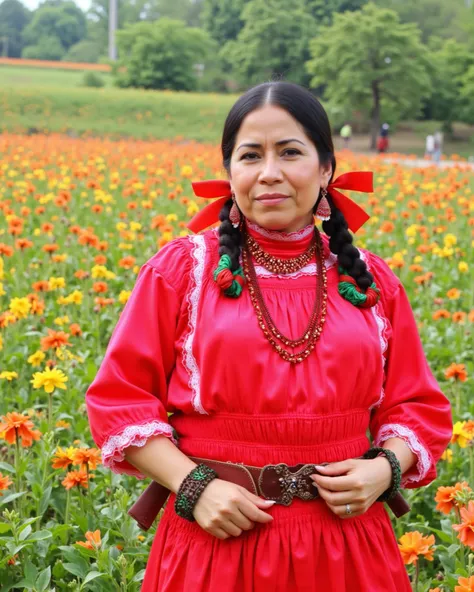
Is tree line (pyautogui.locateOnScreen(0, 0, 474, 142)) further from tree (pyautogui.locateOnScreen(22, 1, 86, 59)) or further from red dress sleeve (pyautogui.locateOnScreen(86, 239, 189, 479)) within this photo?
tree (pyautogui.locateOnScreen(22, 1, 86, 59))

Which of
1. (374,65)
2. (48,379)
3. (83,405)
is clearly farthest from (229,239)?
(374,65)

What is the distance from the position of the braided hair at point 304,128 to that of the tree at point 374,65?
33.1 meters

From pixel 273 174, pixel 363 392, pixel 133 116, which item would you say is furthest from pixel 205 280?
pixel 133 116

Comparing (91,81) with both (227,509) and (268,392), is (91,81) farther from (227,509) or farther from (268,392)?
(227,509)

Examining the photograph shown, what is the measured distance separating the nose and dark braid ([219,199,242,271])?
0.16m

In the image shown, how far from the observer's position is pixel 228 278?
5.96 feet

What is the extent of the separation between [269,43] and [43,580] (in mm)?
44760

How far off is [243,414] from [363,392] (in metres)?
0.28

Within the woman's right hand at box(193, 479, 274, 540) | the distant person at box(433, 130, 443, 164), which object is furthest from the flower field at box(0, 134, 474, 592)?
the distant person at box(433, 130, 443, 164)

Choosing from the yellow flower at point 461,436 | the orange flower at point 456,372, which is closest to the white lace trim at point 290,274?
the yellow flower at point 461,436

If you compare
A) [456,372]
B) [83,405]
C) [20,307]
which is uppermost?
[456,372]

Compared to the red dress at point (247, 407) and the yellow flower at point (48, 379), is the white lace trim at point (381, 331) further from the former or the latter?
the yellow flower at point (48, 379)

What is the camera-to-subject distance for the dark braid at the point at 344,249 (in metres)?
1.94

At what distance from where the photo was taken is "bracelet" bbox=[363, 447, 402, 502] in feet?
→ 6.09
